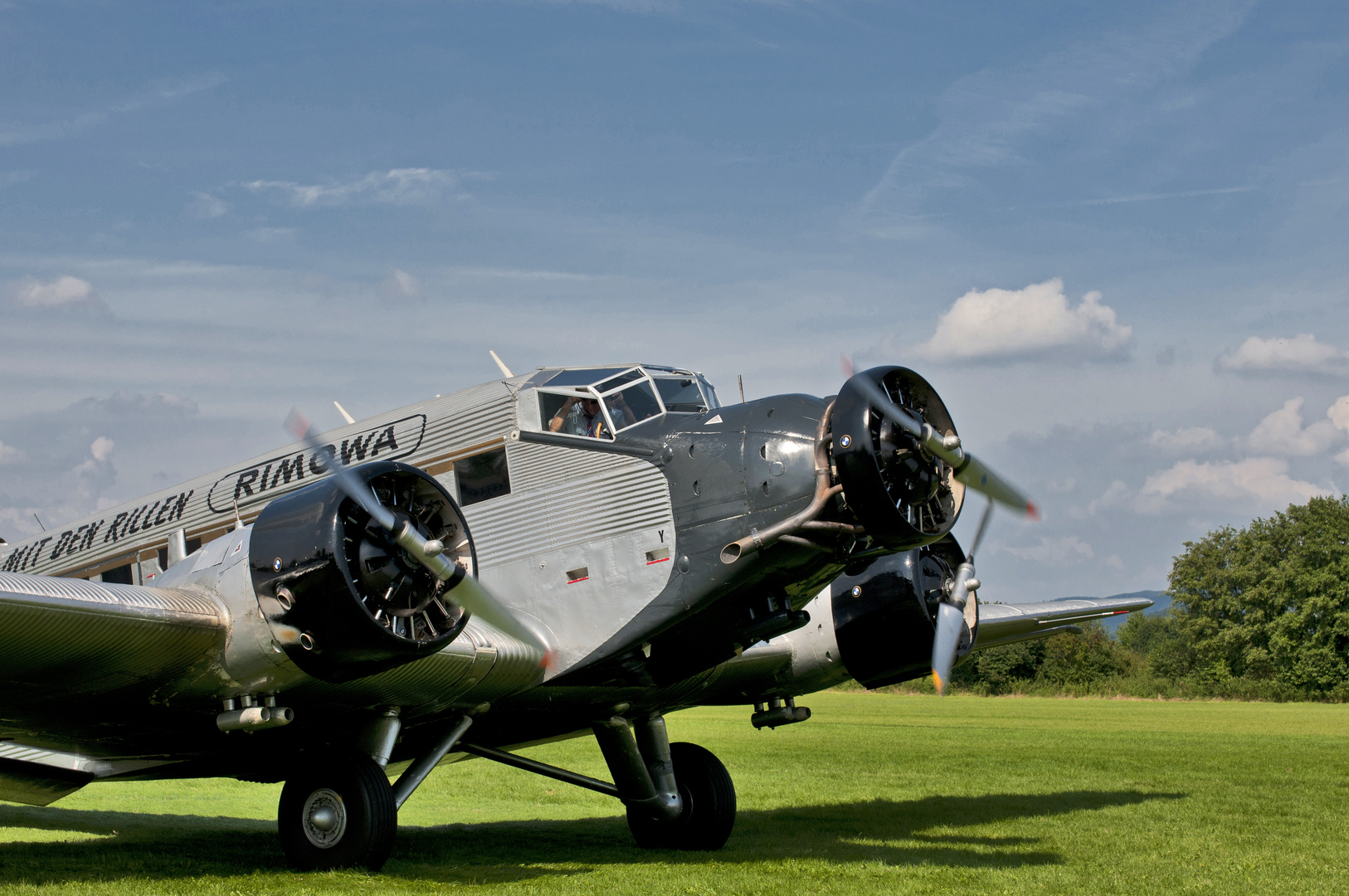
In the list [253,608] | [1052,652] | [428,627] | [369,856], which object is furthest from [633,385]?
[1052,652]

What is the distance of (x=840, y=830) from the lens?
44.0 feet

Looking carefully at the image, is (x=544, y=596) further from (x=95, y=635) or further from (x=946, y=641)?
(x=95, y=635)

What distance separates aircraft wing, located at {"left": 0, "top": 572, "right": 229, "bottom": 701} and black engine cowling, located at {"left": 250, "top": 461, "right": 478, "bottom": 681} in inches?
22.0

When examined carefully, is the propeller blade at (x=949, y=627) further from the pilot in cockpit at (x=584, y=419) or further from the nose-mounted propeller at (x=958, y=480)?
the pilot in cockpit at (x=584, y=419)

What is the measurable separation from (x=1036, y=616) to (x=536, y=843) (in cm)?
654

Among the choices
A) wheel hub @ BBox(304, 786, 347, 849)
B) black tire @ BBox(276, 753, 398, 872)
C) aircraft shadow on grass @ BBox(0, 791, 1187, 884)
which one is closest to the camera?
black tire @ BBox(276, 753, 398, 872)

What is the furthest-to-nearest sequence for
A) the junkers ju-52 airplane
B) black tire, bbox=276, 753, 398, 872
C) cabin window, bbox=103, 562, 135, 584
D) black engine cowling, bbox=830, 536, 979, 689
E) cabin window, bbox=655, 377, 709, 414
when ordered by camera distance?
cabin window, bbox=103, 562, 135, 584 → black engine cowling, bbox=830, 536, 979, 689 → cabin window, bbox=655, 377, 709, 414 → black tire, bbox=276, 753, 398, 872 → the junkers ju-52 airplane

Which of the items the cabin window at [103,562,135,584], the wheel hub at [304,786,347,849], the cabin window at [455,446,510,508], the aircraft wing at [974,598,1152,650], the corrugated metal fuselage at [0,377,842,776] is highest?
the cabin window at [455,446,510,508]

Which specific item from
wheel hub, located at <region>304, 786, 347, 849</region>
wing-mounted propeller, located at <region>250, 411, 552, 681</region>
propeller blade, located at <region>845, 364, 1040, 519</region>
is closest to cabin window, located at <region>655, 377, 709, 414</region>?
propeller blade, located at <region>845, 364, 1040, 519</region>

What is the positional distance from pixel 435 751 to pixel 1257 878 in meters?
7.05

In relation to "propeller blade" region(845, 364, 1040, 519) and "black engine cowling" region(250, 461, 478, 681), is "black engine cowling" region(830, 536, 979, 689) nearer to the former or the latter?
"propeller blade" region(845, 364, 1040, 519)

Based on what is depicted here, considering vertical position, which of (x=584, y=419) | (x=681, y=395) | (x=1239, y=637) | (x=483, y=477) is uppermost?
(x=681, y=395)

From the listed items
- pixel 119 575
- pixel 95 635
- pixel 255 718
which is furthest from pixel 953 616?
pixel 119 575

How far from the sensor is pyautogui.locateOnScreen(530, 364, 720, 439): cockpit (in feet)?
33.7
